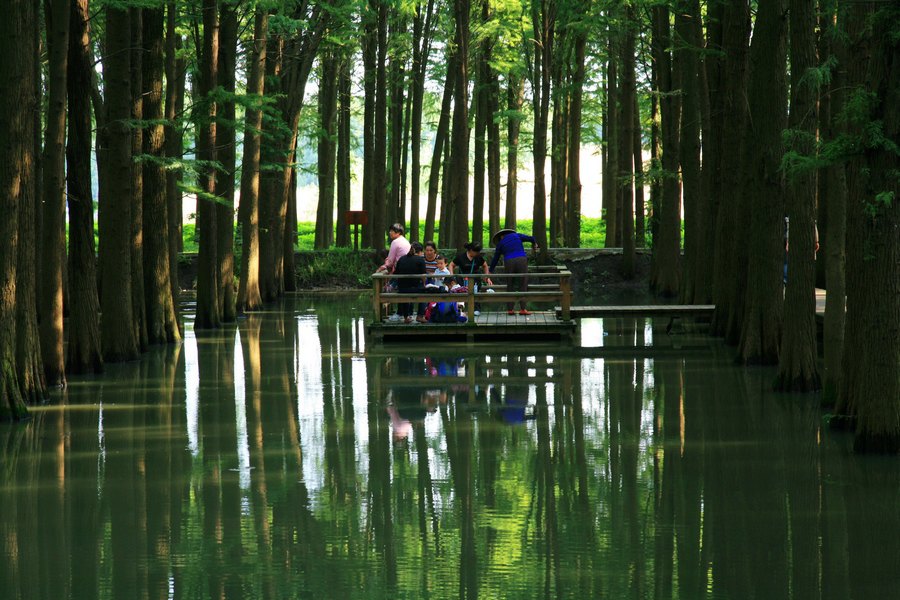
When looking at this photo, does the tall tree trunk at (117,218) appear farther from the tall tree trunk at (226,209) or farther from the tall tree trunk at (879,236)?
the tall tree trunk at (879,236)

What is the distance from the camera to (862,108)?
980 cm

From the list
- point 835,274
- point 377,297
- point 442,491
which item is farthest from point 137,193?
point 442,491

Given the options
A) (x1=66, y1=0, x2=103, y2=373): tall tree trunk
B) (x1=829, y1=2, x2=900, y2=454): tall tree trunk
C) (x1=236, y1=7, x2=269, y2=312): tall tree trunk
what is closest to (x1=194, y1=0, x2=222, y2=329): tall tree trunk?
(x1=236, y1=7, x2=269, y2=312): tall tree trunk

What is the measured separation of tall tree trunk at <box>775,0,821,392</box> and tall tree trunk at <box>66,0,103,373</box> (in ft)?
30.2

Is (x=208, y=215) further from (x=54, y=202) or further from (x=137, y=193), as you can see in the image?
(x=54, y=202)

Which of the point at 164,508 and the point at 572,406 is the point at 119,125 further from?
the point at 164,508

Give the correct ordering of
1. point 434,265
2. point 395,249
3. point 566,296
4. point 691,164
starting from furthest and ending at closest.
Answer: point 691,164 → point 434,265 → point 395,249 → point 566,296

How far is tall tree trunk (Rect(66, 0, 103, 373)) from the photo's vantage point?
54.6 ft

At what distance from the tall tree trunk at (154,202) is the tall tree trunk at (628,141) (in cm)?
1534

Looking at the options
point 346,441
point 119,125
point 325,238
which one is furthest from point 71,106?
→ point 325,238

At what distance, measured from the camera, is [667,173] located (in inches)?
1120

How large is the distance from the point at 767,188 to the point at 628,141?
20.5m

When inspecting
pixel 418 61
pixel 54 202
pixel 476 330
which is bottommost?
pixel 476 330

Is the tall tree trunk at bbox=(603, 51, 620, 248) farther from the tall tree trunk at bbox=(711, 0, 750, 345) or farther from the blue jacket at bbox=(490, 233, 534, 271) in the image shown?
the tall tree trunk at bbox=(711, 0, 750, 345)
